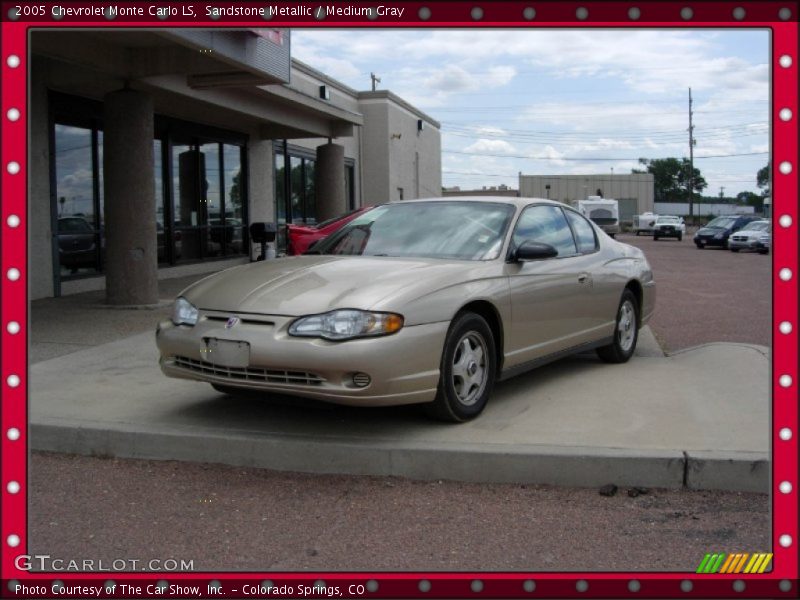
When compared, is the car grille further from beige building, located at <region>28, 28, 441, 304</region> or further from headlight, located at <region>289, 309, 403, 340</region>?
beige building, located at <region>28, 28, 441, 304</region>

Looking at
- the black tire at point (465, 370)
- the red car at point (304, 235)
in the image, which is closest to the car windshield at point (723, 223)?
the red car at point (304, 235)

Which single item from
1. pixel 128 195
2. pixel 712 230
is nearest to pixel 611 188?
pixel 712 230

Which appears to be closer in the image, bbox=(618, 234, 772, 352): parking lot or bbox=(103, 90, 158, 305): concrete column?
bbox=(618, 234, 772, 352): parking lot

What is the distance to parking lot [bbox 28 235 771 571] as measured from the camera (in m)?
3.52

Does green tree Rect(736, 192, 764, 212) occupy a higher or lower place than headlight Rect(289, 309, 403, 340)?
higher

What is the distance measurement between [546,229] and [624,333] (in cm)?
148

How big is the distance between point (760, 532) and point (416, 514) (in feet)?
5.26

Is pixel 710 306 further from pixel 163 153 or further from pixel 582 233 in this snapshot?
pixel 163 153

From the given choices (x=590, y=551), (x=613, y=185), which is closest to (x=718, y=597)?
(x=590, y=551)

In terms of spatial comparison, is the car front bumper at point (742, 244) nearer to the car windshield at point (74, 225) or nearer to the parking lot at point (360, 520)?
the car windshield at point (74, 225)

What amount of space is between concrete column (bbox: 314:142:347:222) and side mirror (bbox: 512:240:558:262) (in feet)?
51.2

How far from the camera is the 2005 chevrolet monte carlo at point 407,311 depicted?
4465 mm

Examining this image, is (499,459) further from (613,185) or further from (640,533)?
(613,185)

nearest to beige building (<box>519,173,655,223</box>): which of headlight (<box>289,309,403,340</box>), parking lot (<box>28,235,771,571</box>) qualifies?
headlight (<box>289,309,403,340</box>)
